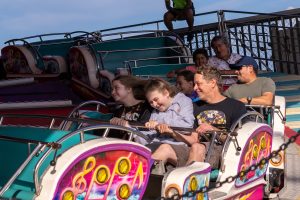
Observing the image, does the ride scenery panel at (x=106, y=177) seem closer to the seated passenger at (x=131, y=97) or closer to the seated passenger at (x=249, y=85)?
the seated passenger at (x=131, y=97)

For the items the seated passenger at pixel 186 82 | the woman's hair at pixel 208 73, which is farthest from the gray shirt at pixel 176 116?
the seated passenger at pixel 186 82

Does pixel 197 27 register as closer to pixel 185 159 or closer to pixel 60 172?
pixel 185 159

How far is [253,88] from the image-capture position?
213 inches

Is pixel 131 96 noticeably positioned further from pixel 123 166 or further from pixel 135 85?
pixel 123 166

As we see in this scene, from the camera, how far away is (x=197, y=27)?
1253cm

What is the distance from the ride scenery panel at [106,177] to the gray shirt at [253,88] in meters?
2.24

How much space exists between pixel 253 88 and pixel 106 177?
8.58 ft

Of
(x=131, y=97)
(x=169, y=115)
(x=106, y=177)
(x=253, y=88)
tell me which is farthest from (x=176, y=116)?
(x=253, y=88)

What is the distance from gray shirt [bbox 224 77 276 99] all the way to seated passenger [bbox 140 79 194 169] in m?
1.27

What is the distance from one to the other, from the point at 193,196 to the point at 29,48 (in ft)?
21.1

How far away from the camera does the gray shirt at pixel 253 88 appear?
5312 mm

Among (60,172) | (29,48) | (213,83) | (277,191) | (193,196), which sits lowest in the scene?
(277,191)

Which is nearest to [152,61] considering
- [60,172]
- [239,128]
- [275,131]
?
[275,131]

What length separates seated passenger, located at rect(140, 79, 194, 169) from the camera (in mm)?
4000
